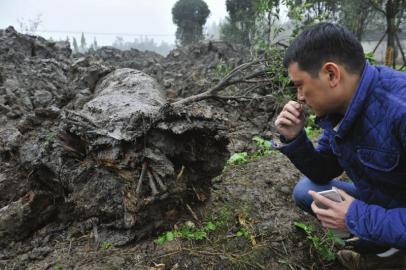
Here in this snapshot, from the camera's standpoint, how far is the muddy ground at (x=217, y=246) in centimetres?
255

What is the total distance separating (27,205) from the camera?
10.2 ft

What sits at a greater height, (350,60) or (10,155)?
(350,60)

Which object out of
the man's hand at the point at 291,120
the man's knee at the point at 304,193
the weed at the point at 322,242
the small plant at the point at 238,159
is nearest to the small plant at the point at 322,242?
the weed at the point at 322,242

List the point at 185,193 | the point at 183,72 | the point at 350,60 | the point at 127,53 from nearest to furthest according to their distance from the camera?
the point at 350,60
the point at 185,193
the point at 183,72
the point at 127,53

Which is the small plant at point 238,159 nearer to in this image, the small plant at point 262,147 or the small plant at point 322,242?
the small plant at point 262,147

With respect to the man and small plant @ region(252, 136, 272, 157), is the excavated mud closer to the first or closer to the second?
the man

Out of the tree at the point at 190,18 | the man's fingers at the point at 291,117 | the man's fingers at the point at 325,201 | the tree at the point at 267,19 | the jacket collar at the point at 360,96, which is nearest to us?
the jacket collar at the point at 360,96

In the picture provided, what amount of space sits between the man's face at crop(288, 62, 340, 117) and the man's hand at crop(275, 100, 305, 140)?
34 centimetres

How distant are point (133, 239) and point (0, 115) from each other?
4.21 m

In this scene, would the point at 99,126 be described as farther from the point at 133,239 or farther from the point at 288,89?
the point at 288,89

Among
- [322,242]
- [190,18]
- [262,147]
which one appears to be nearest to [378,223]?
[322,242]

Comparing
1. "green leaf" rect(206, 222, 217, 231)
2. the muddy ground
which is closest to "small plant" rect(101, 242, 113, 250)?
the muddy ground

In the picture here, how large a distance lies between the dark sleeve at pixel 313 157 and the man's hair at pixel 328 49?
64cm

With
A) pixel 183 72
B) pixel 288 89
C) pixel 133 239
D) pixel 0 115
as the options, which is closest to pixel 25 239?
pixel 133 239
